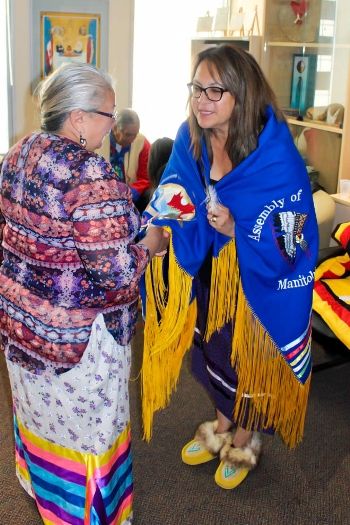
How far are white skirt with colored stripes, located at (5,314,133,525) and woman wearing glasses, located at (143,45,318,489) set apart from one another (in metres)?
0.40

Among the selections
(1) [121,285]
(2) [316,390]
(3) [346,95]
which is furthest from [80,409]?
(3) [346,95]

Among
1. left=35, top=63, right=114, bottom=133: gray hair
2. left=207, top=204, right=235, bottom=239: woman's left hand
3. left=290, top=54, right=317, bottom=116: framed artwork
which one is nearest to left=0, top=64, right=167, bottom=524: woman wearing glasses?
left=35, top=63, right=114, bottom=133: gray hair

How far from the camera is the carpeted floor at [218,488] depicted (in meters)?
1.98

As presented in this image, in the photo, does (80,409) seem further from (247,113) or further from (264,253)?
(247,113)

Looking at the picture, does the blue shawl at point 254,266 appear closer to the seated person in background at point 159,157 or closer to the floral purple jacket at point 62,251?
the floral purple jacket at point 62,251

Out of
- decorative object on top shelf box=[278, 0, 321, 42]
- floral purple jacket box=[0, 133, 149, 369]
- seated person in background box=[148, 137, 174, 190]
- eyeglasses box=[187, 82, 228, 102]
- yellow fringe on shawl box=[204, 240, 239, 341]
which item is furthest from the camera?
decorative object on top shelf box=[278, 0, 321, 42]

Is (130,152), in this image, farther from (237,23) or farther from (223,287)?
(223,287)

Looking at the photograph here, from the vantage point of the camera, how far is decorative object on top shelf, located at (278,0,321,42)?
329 centimetres

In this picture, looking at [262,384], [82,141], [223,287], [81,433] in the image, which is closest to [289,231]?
[223,287]

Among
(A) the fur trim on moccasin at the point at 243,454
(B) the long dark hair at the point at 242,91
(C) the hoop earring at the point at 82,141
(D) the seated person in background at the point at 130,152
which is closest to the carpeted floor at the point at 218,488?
(A) the fur trim on moccasin at the point at 243,454

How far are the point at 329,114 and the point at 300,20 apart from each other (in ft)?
1.93

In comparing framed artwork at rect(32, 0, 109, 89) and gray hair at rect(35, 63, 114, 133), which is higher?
framed artwork at rect(32, 0, 109, 89)

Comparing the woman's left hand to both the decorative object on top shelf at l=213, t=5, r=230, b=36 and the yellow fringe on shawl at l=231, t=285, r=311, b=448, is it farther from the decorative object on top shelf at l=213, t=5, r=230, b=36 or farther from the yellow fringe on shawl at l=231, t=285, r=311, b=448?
the decorative object on top shelf at l=213, t=5, r=230, b=36

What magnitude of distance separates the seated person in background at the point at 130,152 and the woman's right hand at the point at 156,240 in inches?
61.8
